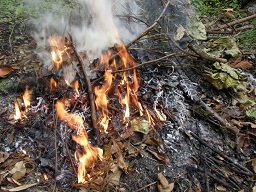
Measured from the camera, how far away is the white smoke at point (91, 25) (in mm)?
3471

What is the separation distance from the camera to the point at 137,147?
2.88 m

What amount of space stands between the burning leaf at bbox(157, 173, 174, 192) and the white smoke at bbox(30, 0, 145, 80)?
1649mm

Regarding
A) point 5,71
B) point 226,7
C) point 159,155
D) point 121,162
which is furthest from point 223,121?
point 226,7

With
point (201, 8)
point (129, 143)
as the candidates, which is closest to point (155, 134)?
point (129, 143)

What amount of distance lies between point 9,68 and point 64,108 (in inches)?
36.1

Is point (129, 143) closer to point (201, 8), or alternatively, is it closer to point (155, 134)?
point (155, 134)

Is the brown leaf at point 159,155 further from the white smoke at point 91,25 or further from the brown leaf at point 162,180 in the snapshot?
the white smoke at point 91,25

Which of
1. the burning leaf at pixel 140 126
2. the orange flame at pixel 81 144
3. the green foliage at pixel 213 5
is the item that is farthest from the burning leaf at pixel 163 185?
the green foliage at pixel 213 5

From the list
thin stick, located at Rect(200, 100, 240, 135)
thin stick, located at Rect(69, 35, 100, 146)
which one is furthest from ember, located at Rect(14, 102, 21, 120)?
thin stick, located at Rect(200, 100, 240, 135)

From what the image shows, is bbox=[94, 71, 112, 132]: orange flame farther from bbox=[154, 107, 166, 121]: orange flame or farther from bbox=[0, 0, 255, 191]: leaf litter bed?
bbox=[154, 107, 166, 121]: orange flame

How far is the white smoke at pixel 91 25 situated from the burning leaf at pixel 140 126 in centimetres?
102

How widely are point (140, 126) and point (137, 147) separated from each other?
0.75ft

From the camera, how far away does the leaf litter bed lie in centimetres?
261

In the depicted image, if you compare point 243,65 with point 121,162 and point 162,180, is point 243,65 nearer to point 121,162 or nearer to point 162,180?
point 162,180
